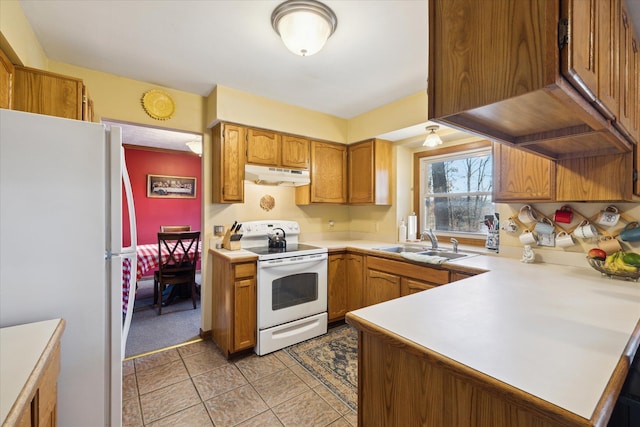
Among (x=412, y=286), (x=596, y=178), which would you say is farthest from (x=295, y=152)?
(x=596, y=178)

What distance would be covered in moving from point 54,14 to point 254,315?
250cm

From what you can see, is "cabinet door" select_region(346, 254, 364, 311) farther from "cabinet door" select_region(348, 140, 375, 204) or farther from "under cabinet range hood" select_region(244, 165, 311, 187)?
"under cabinet range hood" select_region(244, 165, 311, 187)

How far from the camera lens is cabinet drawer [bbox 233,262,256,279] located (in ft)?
7.72

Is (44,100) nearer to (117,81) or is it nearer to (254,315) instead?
(117,81)

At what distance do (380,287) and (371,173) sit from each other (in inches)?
52.7

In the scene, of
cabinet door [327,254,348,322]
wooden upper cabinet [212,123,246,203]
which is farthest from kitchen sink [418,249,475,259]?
wooden upper cabinet [212,123,246,203]

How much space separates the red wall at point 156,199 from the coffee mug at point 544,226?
491 centimetres

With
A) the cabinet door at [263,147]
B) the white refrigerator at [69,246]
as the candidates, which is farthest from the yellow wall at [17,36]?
the cabinet door at [263,147]

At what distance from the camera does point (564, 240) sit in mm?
1923

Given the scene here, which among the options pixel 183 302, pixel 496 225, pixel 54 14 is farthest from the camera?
pixel 183 302

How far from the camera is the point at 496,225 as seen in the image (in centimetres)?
238

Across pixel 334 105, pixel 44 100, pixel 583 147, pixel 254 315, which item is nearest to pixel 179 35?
pixel 44 100

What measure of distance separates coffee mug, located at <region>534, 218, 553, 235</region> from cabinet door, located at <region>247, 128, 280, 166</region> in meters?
2.40

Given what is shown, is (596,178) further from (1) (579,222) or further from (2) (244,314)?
(2) (244,314)
